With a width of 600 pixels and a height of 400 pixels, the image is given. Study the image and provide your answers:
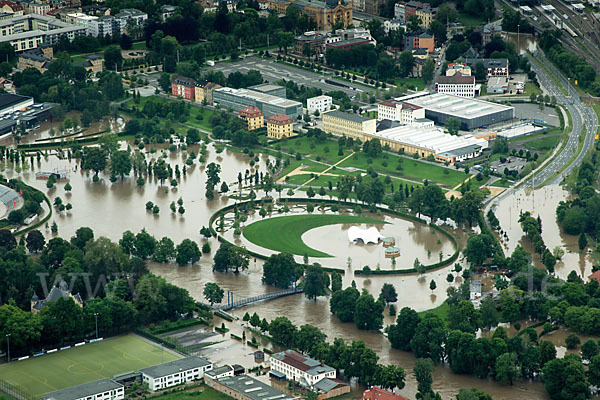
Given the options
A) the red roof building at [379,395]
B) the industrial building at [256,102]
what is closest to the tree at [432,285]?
the red roof building at [379,395]

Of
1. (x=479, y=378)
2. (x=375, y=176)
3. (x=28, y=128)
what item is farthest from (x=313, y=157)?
(x=479, y=378)

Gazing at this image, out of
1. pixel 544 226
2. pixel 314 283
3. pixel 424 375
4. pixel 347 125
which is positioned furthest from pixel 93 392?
pixel 347 125

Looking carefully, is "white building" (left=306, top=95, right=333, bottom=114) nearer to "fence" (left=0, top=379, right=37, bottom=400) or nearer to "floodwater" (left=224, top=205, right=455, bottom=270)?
"floodwater" (left=224, top=205, right=455, bottom=270)

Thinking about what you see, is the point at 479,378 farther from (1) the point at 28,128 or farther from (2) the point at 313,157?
(1) the point at 28,128

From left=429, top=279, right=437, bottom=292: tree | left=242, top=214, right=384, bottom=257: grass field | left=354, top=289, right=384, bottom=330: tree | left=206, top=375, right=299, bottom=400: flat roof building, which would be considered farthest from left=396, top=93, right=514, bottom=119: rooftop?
left=206, top=375, right=299, bottom=400: flat roof building

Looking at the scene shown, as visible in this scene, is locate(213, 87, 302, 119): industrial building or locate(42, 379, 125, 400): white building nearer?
locate(42, 379, 125, 400): white building

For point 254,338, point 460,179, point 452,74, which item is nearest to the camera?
point 254,338
